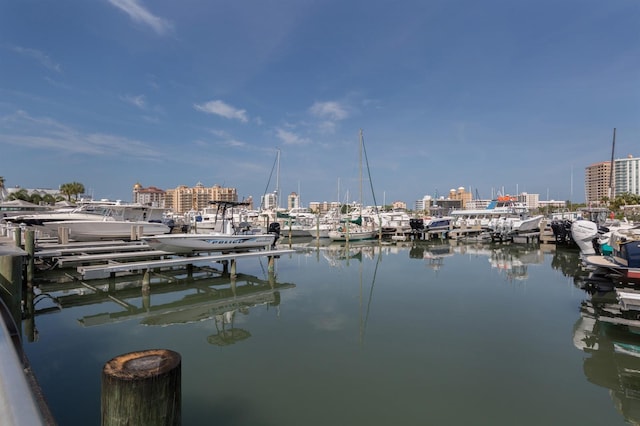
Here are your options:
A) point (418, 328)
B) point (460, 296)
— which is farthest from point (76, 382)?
point (460, 296)

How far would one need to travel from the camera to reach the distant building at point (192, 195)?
12800 cm

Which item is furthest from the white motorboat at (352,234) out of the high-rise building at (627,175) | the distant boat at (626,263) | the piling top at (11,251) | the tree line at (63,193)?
the high-rise building at (627,175)

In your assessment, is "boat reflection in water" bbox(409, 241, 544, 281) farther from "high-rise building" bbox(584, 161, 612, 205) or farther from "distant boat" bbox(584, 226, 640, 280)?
"high-rise building" bbox(584, 161, 612, 205)

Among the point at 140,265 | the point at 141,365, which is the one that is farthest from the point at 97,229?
the point at 141,365

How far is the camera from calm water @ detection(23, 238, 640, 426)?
224 inches

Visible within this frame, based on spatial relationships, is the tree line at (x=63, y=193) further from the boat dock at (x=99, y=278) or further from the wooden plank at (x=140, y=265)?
the wooden plank at (x=140, y=265)

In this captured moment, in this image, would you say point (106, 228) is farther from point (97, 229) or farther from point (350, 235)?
point (350, 235)

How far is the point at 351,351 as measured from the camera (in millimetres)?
7961

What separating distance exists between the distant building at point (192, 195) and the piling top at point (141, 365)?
122 metres

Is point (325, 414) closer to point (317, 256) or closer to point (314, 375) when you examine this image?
point (314, 375)

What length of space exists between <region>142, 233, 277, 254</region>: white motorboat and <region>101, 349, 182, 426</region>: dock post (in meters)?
12.8

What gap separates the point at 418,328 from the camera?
958 cm

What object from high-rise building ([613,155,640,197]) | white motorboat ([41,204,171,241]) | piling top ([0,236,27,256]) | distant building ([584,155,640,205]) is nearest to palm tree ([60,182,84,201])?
white motorboat ([41,204,171,241])

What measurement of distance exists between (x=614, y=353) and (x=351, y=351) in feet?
18.8
